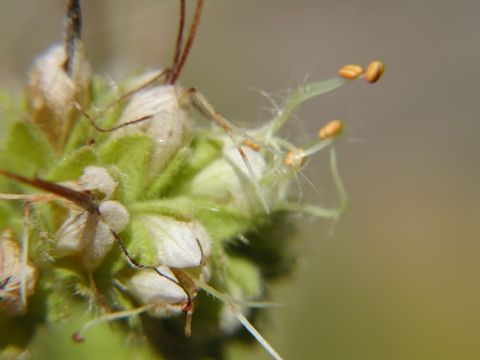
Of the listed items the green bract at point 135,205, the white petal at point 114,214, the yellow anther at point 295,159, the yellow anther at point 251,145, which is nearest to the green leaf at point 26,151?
the green bract at point 135,205

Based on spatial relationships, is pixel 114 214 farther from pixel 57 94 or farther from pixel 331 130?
pixel 331 130

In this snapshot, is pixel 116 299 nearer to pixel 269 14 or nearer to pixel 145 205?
pixel 145 205

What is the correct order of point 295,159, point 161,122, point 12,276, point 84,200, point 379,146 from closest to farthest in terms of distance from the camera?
point 84,200, point 12,276, point 161,122, point 295,159, point 379,146

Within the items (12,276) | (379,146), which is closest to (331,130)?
(12,276)

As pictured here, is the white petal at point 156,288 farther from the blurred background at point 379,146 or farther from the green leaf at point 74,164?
Result: the blurred background at point 379,146

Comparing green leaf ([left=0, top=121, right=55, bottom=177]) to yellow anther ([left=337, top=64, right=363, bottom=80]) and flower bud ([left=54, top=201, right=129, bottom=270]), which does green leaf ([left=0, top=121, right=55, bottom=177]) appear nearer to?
flower bud ([left=54, top=201, right=129, bottom=270])

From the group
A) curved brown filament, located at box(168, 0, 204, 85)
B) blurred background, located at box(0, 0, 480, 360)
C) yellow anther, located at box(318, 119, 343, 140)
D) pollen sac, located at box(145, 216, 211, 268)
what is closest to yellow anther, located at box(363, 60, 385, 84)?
yellow anther, located at box(318, 119, 343, 140)
